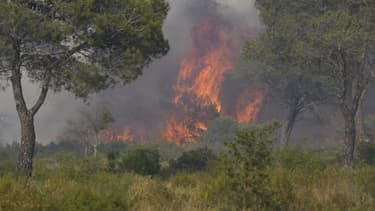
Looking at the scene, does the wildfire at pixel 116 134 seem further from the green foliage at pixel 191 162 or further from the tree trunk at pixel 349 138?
the tree trunk at pixel 349 138

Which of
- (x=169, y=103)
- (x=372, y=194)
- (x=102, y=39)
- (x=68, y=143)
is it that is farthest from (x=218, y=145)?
(x=372, y=194)

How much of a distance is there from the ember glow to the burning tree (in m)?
65.9

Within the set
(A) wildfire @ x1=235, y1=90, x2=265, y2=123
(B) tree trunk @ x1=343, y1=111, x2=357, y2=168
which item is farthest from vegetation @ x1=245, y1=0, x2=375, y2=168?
(A) wildfire @ x1=235, y1=90, x2=265, y2=123

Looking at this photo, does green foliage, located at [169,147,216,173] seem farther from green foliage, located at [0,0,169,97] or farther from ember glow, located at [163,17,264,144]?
ember glow, located at [163,17,264,144]

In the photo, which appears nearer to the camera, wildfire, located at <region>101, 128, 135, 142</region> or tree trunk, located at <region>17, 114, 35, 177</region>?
tree trunk, located at <region>17, 114, 35, 177</region>

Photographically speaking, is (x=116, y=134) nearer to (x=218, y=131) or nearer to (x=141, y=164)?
(x=218, y=131)

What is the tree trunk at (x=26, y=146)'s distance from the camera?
1639 centimetres

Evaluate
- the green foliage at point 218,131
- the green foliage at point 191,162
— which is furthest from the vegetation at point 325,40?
the green foliage at point 218,131

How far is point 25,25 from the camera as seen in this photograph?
1612 centimetres

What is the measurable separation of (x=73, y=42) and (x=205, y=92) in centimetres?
7414

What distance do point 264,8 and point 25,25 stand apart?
90.3 feet

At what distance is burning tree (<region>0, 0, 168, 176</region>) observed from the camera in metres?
16.3

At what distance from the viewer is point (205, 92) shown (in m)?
91.1

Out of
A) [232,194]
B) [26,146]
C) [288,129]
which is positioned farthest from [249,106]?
[232,194]
